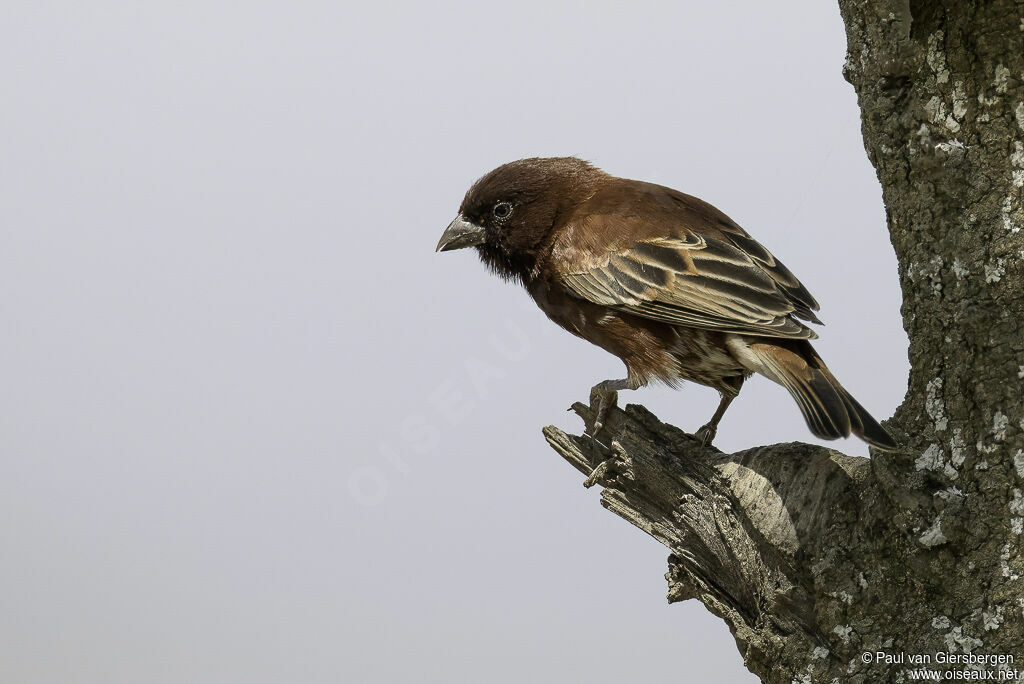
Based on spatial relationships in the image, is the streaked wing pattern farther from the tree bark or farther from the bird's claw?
the tree bark

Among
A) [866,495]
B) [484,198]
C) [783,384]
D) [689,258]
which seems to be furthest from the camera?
[484,198]

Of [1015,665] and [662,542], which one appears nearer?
[1015,665]

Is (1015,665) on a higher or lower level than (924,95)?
lower

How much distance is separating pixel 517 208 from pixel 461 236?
0.30 meters

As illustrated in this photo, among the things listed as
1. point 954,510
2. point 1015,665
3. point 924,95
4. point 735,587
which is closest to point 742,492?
point 735,587

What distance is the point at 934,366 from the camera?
326 centimetres

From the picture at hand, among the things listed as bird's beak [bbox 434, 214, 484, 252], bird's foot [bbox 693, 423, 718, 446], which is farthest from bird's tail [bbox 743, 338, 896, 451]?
bird's beak [bbox 434, 214, 484, 252]

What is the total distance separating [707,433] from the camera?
13.2ft

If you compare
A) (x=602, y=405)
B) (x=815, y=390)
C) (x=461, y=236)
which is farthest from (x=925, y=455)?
(x=461, y=236)

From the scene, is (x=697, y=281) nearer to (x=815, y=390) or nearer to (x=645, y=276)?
(x=645, y=276)

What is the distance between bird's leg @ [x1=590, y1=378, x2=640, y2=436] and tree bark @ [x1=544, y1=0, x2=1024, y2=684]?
23.2 inches

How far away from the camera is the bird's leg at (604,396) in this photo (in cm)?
389

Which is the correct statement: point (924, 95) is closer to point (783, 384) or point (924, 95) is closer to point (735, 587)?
point (783, 384)

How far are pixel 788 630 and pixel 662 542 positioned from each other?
54 cm
